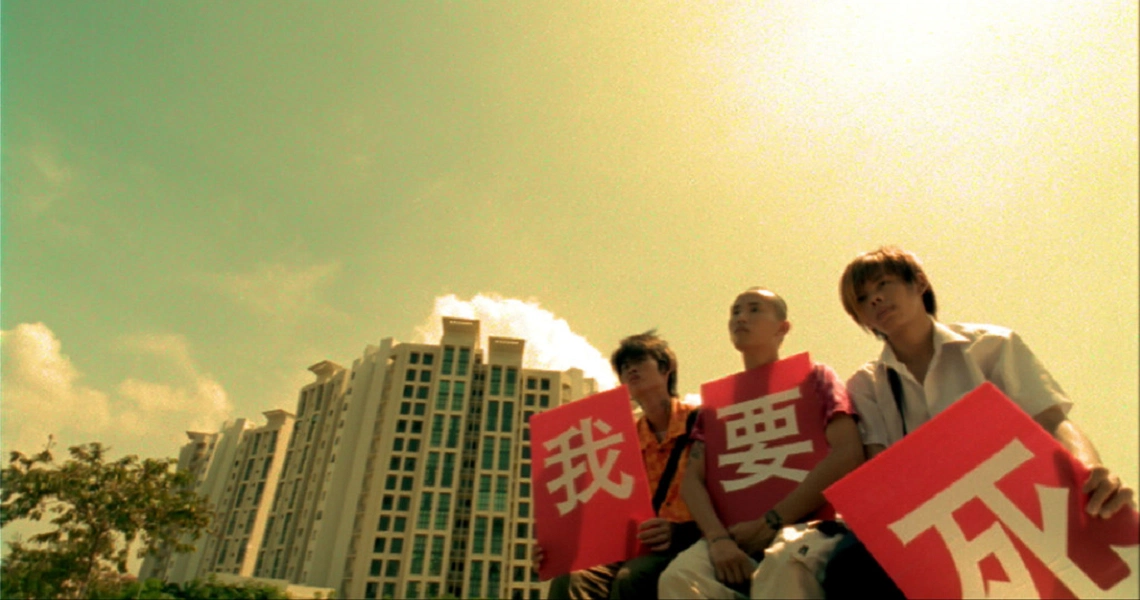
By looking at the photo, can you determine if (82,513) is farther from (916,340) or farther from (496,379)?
(496,379)

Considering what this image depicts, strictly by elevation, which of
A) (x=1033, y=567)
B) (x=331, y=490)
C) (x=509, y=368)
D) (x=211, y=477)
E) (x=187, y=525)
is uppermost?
(x=509, y=368)

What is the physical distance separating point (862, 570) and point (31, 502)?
20.3 meters

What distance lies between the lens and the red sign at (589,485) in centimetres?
204

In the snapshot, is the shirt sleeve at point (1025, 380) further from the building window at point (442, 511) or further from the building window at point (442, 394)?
the building window at point (442, 394)

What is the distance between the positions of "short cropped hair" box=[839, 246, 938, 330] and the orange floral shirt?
711mm

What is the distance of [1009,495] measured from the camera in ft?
4.09

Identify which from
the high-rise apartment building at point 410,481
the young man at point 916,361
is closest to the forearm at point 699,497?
the young man at point 916,361

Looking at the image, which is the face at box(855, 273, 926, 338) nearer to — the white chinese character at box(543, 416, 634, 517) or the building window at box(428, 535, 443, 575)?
the white chinese character at box(543, 416, 634, 517)

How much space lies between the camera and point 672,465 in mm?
2229

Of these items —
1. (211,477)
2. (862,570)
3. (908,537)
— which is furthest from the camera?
(211,477)

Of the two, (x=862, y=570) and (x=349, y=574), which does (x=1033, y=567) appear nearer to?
(x=862, y=570)

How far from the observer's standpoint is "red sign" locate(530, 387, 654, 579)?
6.70 ft

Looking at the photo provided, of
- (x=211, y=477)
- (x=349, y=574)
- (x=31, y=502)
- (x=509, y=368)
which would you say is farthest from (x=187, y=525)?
(x=211, y=477)

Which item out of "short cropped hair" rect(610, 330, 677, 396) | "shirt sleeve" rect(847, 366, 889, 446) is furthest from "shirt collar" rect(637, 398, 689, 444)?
"shirt sleeve" rect(847, 366, 889, 446)
